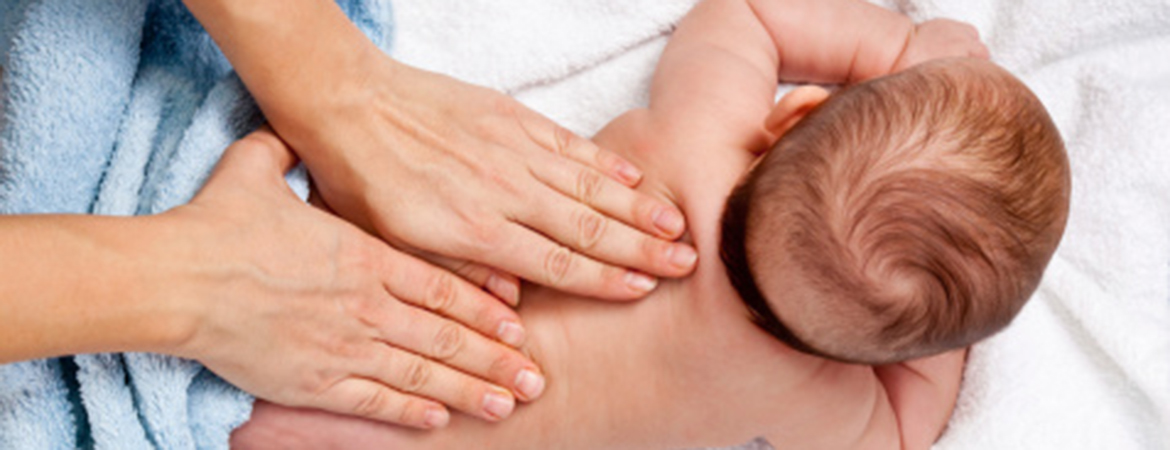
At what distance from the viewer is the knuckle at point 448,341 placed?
104 cm

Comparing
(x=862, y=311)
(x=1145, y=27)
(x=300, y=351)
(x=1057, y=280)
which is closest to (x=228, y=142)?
(x=300, y=351)

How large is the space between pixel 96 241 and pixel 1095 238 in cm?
108

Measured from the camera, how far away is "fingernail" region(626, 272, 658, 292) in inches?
41.1

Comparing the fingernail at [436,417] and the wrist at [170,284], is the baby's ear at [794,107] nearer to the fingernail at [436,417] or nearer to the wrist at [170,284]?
the fingernail at [436,417]

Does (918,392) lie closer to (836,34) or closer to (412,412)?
(836,34)

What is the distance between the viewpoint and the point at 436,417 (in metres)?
1.07

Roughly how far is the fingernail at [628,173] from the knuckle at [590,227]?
0.07 m

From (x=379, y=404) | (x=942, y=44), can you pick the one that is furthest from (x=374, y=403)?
(x=942, y=44)

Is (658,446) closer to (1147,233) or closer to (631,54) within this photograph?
(631,54)

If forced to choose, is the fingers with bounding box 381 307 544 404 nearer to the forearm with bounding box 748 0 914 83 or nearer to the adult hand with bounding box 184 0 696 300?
the adult hand with bounding box 184 0 696 300

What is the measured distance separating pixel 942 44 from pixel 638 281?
51 centimetres

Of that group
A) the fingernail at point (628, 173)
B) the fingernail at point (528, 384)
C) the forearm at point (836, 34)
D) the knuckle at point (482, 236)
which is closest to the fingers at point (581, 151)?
the fingernail at point (628, 173)

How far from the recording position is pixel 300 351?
99cm

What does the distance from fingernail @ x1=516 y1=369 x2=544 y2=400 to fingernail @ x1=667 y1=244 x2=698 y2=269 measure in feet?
0.60
